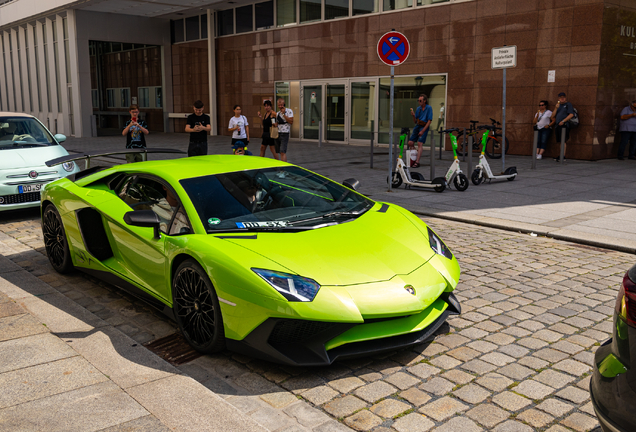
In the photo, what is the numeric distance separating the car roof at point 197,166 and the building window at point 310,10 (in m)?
20.3

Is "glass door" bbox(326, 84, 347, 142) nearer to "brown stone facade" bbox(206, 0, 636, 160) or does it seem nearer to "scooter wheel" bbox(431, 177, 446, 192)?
"brown stone facade" bbox(206, 0, 636, 160)

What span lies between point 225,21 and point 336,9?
8.14 metres

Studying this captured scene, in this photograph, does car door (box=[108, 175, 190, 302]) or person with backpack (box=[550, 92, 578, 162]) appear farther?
person with backpack (box=[550, 92, 578, 162])

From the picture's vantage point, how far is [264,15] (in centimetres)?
2714

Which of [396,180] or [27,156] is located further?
[396,180]

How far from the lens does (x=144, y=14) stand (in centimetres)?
3139

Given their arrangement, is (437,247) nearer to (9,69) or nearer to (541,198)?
(541,198)

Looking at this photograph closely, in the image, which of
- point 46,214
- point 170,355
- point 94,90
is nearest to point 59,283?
point 46,214

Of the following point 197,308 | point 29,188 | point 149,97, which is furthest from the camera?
point 149,97

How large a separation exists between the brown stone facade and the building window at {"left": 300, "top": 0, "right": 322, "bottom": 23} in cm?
56

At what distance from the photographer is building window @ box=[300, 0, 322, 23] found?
24.3 m

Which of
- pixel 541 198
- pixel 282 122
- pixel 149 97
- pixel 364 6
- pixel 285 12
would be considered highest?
pixel 285 12

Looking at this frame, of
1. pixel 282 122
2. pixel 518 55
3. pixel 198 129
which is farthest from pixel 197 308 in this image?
pixel 518 55

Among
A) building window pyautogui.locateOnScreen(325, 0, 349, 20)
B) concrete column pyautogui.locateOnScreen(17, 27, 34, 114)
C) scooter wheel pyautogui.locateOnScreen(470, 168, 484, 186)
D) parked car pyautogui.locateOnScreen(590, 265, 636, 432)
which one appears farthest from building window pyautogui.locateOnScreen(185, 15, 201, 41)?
parked car pyautogui.locateOnScreen(590, 265, 636, 432)
